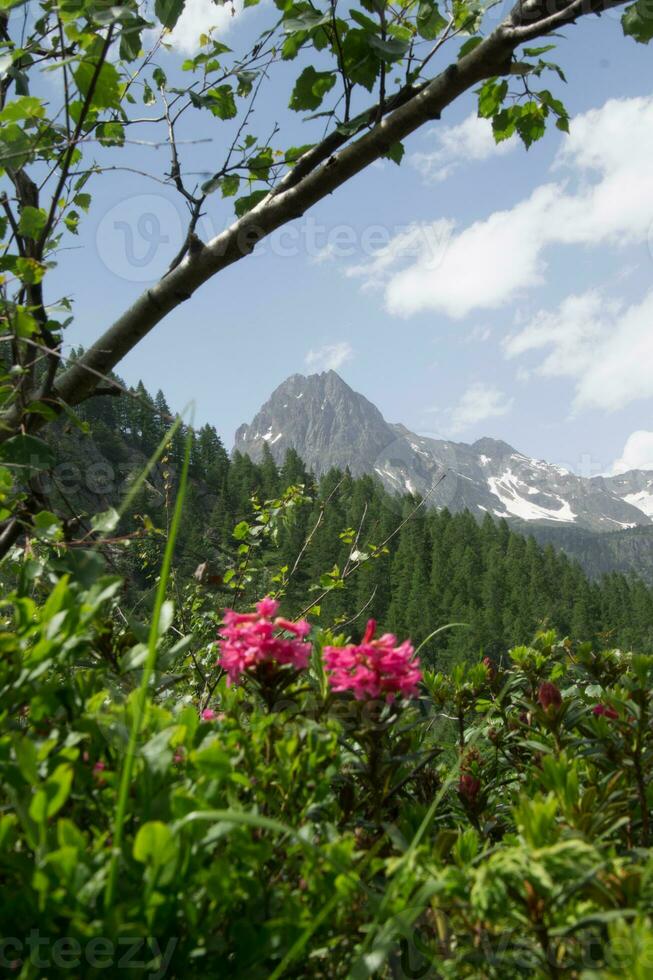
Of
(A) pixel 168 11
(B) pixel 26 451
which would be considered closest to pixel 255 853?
(B) pixel 26 451

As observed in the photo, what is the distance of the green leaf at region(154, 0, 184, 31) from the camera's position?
Result: 154cm

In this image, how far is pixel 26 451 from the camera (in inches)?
49.7

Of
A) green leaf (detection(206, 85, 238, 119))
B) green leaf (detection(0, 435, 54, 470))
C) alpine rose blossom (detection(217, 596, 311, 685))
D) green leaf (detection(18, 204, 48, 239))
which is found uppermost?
green leaf (detection(206, 85, 238, 119))

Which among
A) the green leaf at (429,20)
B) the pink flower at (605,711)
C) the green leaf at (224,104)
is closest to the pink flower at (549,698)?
the pink flower at (605,711)

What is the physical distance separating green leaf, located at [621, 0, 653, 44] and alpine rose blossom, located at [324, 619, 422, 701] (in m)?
1.54

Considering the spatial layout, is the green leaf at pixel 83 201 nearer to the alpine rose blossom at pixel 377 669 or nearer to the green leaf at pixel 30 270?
the green leaf at pixel 30 270

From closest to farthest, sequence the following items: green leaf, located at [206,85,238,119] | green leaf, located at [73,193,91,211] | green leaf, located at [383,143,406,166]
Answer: green leaf, located at [383,143,406,166], green leaf, located at [206,85,238,119], green leaf, located at [73,193,91,211]

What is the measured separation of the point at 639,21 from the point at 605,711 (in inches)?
64.6

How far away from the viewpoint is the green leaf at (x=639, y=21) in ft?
5.11

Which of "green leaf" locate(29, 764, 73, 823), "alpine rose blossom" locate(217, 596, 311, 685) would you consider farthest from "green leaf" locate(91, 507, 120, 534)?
"green leaf" locate(29, 764, 73, 823)

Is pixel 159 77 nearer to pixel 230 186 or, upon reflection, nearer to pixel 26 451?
pixel 230 186

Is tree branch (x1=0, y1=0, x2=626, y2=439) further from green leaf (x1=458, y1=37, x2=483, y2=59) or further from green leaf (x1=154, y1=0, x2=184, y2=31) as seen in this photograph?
green leaf (x1=154, y1=0, x2=184, y2=31)

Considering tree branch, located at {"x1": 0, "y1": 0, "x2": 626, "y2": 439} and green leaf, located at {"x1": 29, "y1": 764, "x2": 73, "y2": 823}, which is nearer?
green leaf, located at {"x1": 29, "y1": 764, "x2": 73, "y2": 823}

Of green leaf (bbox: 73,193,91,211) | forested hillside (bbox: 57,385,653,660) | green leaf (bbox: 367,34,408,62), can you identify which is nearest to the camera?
green leaf (bbox: 367,34,408,62)
